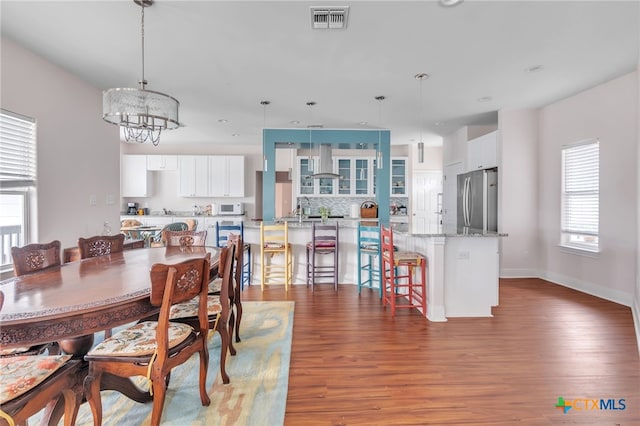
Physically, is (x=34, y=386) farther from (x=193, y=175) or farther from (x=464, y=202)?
(x=193, y=175)

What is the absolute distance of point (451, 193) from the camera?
6.61 m

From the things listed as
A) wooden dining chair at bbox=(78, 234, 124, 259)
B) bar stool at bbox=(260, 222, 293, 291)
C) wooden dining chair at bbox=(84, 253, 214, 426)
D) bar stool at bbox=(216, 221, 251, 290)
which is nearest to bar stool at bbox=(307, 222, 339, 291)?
bar stool at bbox=(260, 222, 293, 291)

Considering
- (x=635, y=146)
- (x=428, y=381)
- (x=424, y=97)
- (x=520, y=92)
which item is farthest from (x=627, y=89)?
(x=428, y=381)

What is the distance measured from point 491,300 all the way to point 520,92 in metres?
2.86

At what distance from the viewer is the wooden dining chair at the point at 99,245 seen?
261 cm

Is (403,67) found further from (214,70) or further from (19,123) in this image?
(19,123)

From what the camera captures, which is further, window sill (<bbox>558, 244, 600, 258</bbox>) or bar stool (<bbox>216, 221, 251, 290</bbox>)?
bar stool (<bbox>216, 221, 251, 290</bbox>)

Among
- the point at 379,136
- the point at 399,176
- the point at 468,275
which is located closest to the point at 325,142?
the point at 379,136

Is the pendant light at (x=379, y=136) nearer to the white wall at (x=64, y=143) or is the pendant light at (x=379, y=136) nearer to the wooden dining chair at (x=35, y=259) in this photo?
the white wall at (x=64, y=143)

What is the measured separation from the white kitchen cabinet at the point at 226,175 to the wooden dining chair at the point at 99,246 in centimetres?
464

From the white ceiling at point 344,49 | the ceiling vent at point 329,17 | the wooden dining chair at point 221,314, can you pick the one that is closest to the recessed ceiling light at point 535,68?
the white ceiling at point 344,49

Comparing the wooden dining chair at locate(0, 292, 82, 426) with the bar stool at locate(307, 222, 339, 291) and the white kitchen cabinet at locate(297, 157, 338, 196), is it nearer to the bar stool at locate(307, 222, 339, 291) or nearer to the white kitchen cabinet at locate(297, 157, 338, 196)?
the bar stool at locate(307, 222, 339, 291)

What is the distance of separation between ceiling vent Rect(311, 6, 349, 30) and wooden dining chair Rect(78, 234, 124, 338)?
8.75 ft

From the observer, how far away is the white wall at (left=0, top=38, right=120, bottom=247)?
2914 millimetres
